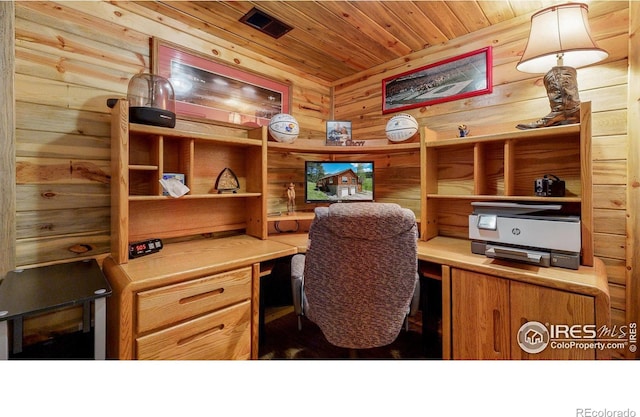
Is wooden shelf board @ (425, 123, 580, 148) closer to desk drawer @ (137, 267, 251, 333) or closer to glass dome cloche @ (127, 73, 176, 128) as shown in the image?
desk drawer @ (137, 267, 251, 333)

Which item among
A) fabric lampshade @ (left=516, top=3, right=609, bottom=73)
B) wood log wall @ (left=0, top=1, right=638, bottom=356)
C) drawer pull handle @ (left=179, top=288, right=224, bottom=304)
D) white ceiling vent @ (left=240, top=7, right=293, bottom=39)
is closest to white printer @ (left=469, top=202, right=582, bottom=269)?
wood log wall @ (left=0, top=1, right=638, bottom=356)

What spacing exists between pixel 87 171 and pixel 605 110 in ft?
9.14

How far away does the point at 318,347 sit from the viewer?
1.85 metres

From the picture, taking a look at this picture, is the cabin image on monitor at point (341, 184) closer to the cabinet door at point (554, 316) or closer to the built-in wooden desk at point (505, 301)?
the built-in wooden desk at point (505, 301)

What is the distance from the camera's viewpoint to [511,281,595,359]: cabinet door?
1082mm

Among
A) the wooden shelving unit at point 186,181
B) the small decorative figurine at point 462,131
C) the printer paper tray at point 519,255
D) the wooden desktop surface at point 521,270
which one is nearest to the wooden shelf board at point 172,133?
the wooden shelving unit at point 186,181

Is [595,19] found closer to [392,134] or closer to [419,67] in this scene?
[419,67]

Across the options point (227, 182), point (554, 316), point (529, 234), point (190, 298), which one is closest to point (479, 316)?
point (554, 316)

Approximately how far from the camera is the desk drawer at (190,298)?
1152mm

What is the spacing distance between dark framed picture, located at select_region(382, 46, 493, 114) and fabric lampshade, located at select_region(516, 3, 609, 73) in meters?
0.48

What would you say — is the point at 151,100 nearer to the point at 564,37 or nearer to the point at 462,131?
the point at 462,131

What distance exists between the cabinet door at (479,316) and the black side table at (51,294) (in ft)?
5.17

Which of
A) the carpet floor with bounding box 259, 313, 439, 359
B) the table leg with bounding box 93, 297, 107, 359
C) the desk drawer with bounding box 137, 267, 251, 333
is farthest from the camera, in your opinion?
the carpet floor with bounding box 259, 313, 439, 359

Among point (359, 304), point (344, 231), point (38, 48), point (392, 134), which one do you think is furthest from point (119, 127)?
point (392, 134)
